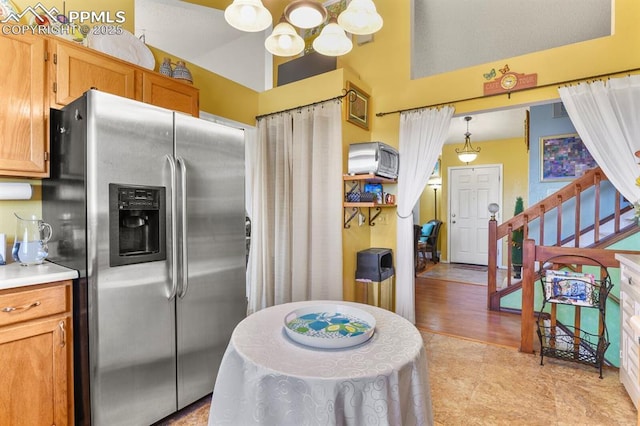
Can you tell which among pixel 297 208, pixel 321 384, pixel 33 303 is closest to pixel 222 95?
A: pixel 297 208

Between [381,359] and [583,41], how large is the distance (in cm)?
303

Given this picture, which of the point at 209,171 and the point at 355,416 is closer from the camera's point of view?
the point at 355,416

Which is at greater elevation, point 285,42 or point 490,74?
point 490,74

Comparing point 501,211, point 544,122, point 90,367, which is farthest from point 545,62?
point 501,211

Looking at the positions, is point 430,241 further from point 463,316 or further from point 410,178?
point 410,178

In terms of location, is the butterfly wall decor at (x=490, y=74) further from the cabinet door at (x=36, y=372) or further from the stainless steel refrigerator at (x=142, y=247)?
the cabinet door at (x=36, y=372)

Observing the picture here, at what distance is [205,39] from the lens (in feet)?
11.1

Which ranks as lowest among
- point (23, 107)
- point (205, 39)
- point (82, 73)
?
point (23, 107)

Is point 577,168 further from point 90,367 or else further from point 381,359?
point 90,367

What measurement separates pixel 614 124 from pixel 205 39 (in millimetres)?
3703

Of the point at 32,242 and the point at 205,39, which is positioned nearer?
the point at 32,242

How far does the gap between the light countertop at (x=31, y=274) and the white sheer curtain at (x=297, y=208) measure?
1857 millimetres

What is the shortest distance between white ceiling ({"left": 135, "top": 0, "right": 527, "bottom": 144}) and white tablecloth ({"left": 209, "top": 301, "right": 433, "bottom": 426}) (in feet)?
9.25

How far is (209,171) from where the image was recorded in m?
2.01
